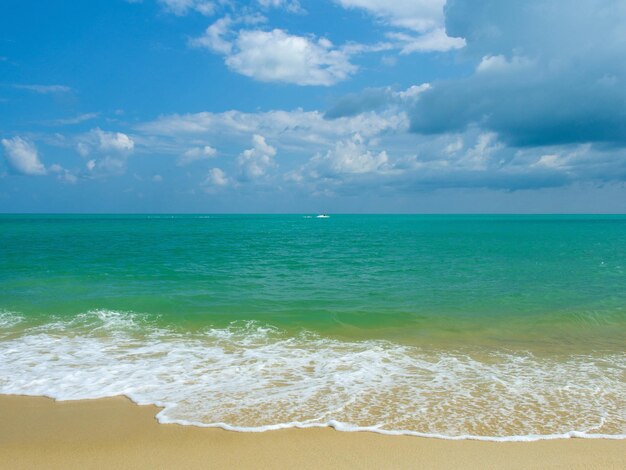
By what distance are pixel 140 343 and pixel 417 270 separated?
20342 millimetres

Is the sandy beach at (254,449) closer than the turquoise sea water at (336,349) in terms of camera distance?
Yes

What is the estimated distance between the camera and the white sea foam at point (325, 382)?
7.48 meters

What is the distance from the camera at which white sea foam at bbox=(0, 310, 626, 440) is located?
748 cm

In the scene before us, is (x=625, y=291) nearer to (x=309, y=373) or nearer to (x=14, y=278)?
(x=309, y=373)

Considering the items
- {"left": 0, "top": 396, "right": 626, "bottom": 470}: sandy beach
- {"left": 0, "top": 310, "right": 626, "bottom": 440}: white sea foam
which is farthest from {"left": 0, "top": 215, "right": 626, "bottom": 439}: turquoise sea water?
{"left": 0, "top": 396, "right": 626, "bottom": 470}: sandy beach

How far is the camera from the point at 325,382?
9406 millimetres

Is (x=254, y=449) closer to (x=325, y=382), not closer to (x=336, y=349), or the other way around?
(x=325, y=382)

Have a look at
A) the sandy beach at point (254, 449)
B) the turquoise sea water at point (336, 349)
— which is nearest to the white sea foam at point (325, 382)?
the turquoise sea water at point (336, 349)

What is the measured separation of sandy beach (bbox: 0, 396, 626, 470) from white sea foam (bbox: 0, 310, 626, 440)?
0.30 meters

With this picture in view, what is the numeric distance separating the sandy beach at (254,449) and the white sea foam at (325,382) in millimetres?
302

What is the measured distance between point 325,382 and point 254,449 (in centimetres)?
305

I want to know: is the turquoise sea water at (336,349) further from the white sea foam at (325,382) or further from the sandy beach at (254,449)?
the sandy beach at (254,449)

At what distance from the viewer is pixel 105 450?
659 cm

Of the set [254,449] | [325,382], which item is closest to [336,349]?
[325,382]
